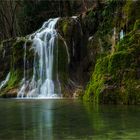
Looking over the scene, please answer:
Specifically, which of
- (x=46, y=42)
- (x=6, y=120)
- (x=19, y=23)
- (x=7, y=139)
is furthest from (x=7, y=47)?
(x=7, y=139)

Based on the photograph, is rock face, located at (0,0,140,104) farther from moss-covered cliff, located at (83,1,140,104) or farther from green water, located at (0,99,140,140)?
green water, located at (0,99,140,140)

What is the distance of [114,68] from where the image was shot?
22.5 metres

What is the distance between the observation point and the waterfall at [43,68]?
3469 cm

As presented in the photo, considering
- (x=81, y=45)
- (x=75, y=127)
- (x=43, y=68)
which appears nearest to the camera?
(x=75, y=127)

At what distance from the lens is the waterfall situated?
114 feet

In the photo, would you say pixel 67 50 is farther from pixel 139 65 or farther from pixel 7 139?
pixel 7 139

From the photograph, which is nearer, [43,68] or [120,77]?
[120,77]

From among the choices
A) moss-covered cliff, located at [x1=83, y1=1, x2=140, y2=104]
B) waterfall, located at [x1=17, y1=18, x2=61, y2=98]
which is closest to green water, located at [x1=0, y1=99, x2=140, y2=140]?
moss-covered cliff, located at [x1=83, y1=1, x2=140, y2=104]

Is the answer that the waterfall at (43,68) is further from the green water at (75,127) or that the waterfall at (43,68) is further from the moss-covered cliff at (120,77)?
the green water at (75,127)

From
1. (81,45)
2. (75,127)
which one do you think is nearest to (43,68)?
(81,45)

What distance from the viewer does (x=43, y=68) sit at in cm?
3675

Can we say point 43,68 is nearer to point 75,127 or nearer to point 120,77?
point 120,77

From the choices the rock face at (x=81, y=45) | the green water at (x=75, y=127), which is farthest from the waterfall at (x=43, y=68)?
the green water at (x=75, y=127)

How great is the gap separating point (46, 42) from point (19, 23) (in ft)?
71.4
